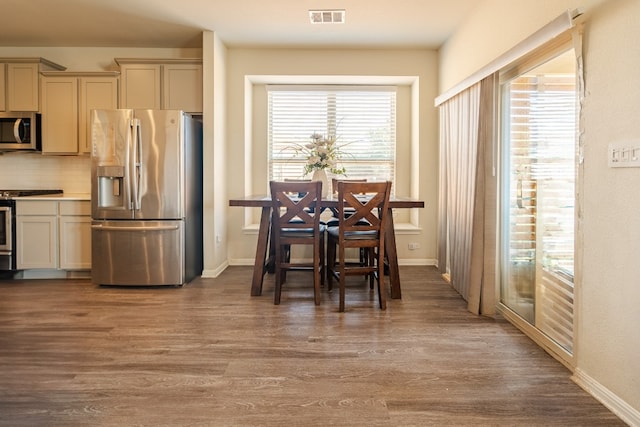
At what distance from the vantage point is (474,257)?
11.7 ft

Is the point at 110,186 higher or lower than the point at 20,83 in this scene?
lower

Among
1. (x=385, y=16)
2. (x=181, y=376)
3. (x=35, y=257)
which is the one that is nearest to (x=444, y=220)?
(x=385, y=16)

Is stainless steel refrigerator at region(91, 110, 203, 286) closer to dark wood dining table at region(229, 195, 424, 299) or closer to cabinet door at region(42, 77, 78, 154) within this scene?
dark wood dining table at region(229, 195, 424, 299)

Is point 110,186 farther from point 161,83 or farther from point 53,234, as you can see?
point 161,83

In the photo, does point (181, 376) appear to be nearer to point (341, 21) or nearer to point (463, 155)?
point (463, 155)

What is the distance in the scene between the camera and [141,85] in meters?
4.97

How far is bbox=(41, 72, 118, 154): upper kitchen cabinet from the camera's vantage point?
4.96 m

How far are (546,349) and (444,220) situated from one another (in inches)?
84.4

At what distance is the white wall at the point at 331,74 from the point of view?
5.31 metres

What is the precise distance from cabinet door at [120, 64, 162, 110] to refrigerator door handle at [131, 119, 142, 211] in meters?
0.72

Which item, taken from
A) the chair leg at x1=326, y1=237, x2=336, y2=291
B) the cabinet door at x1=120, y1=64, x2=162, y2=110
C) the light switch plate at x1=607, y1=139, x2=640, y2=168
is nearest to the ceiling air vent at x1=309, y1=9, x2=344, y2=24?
the cabinet door at x1=120, y1=64, x2=162, y2=110

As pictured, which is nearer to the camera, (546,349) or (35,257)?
(546,349)

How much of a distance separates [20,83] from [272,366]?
4336 mm

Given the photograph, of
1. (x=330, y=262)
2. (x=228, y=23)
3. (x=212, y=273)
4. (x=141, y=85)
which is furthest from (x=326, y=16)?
(x=212, y=273)
